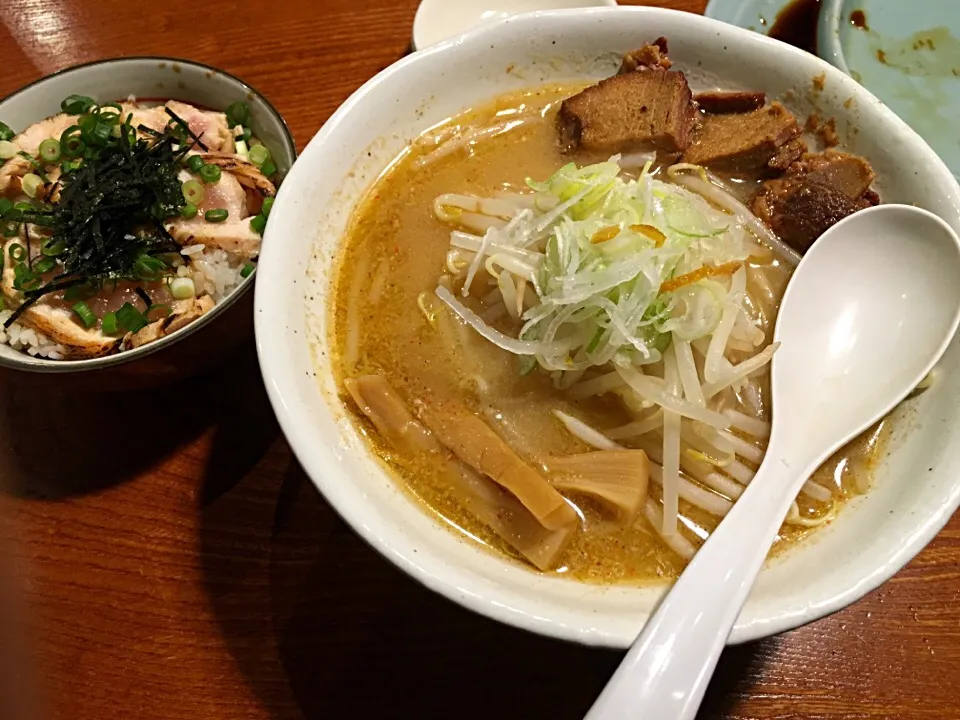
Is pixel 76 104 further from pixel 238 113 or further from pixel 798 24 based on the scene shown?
pixel 798 24

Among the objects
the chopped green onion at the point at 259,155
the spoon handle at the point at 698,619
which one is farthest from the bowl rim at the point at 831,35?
the chopped green onion at the point at 259,155

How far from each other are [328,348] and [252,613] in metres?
0.55

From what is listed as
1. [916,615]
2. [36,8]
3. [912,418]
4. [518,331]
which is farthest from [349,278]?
[36,8]

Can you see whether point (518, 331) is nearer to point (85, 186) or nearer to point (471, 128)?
point (471, 128)

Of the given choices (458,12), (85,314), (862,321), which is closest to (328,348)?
(85,314)

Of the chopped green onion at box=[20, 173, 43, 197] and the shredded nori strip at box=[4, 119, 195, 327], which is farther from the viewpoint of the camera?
the chopped green onion at box=[20, 173, 43, 197]

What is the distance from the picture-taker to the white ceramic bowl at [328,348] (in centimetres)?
102

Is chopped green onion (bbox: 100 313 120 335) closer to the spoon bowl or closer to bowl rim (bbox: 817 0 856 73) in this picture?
the spoon bowl

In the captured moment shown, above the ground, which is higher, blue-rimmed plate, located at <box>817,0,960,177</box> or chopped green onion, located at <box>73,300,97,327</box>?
blue-rimmed plate, located at <box>817,0,960,177</box>

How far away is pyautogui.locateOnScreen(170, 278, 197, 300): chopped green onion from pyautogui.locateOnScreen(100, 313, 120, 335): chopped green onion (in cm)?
13

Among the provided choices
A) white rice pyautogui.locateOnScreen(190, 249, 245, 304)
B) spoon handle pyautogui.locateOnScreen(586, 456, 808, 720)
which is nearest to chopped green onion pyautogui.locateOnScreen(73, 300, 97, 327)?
white rice pyautogui.locateOnScreen(190, 249, 245, 304)

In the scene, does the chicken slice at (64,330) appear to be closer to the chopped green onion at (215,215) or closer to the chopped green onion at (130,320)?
the chopped green onion at (130,320)

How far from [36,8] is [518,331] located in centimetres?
206

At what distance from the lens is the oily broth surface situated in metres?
1.20
